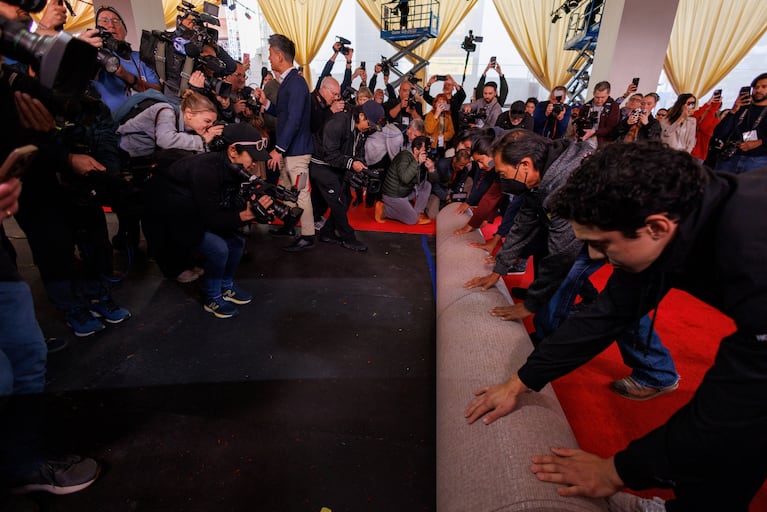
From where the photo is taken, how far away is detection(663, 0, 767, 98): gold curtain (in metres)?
5.43

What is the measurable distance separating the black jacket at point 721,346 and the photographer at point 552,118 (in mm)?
4252

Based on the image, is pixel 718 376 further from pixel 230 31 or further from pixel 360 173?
pixel 230 31

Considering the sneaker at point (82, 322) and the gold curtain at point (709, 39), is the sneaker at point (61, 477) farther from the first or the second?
the gold curtain at point (709, 39)

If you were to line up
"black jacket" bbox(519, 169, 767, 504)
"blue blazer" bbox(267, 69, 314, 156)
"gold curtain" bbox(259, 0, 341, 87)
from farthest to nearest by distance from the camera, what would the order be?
1. "gold curtain" bbox(259, 0, 341, 87)
2. "blue blazer" bbox(267, 69, 314, 156)
3. "black jacket" bbox(519, 169, 767, 504)

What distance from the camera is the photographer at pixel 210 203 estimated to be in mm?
1869

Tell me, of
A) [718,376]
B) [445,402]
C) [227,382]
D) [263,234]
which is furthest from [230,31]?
[718,376]

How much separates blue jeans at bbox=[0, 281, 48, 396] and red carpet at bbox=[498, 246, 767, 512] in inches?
68.7

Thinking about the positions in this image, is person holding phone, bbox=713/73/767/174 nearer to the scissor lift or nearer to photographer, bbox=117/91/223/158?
the scissor lift

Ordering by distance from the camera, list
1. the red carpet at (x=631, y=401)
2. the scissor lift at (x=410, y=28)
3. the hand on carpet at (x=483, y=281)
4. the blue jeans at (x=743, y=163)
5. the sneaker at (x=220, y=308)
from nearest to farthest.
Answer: the red carpet at (x=631, y=401) → the hand on carpet at (x=483, y=281) → the sneaker at (x=220, y=308) → the blue jeans at (x=743, y=163) → the scissor lift at (x=410, y=28)

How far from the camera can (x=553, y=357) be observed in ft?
3.15

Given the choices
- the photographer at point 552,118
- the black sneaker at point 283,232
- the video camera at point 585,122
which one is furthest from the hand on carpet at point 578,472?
the photographer at point 552,118

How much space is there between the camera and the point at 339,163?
9.43ft

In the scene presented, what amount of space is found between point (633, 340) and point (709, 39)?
6.79 m

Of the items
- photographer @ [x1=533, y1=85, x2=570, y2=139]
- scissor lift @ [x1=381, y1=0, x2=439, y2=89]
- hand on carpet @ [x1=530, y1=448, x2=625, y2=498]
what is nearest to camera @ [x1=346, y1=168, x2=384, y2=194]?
hand on carpet @ [x1=530, y1=448, x2=625, y2=498]
